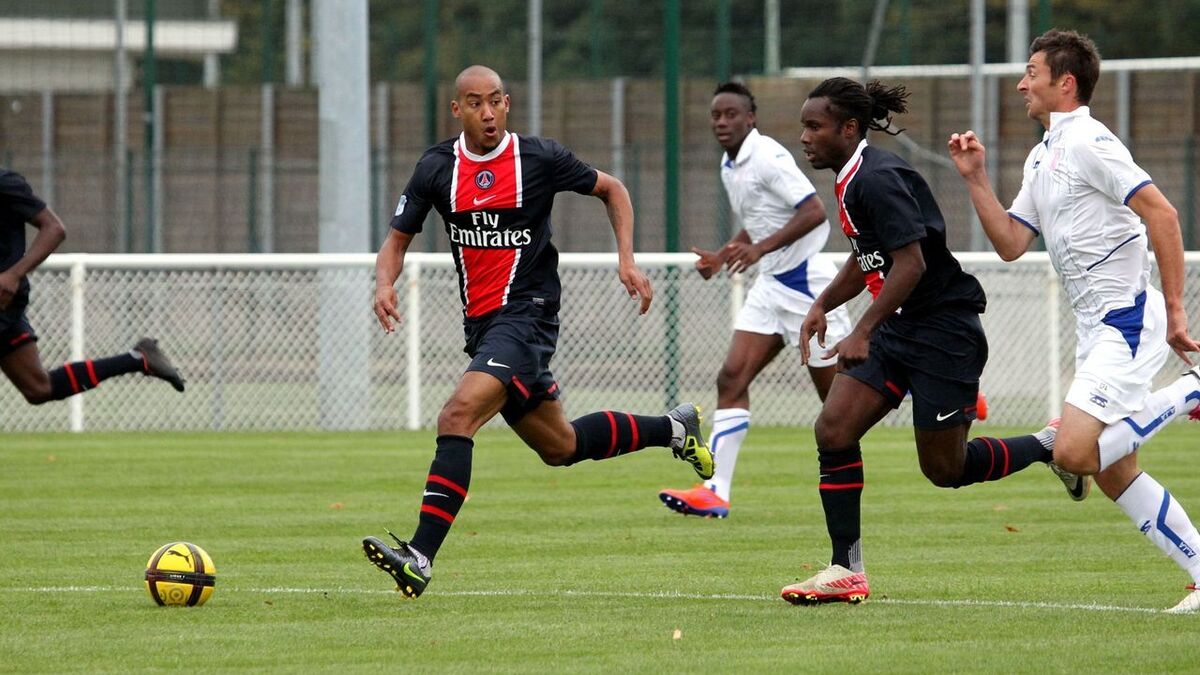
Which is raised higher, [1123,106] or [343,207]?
[1123,106]

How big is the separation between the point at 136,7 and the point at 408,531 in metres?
20.4

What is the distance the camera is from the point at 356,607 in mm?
7543

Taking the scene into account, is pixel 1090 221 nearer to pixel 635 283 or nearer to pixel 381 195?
pixel 635 283

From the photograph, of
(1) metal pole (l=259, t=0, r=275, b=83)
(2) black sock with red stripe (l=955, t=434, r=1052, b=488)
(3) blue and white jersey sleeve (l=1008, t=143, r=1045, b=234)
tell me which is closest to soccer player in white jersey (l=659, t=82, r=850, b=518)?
(2) black sock with red stripe (l=955, t=434, r=1052, b=488)

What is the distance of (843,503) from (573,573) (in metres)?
1.56

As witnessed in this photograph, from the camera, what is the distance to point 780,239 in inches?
437

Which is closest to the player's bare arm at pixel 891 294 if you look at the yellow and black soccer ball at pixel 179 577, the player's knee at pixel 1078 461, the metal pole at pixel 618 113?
the player's knee at pixel 1078 461

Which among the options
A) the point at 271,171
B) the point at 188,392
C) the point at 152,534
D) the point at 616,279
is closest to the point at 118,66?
the point at 271,171

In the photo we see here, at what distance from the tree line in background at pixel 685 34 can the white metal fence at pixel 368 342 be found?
7350mm

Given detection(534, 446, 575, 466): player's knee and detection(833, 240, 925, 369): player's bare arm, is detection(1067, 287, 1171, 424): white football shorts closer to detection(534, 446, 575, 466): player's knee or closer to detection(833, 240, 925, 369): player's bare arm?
detection(833, 240, 925, 369): player's bare arm

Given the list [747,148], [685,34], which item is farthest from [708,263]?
[685,34]

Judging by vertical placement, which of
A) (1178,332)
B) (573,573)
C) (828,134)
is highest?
(828,134)

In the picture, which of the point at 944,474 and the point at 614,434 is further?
→ the point at 614,434

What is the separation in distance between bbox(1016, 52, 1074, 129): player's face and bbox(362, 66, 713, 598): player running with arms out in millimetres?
1779
